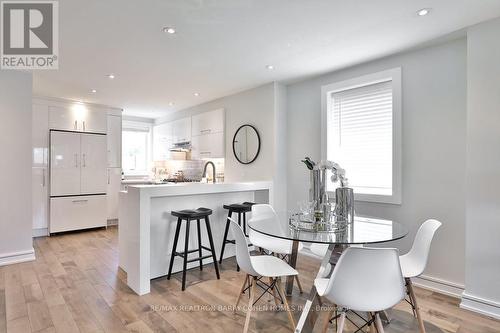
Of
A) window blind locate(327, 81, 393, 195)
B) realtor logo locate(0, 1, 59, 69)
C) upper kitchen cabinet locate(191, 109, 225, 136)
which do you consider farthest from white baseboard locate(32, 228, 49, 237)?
window blind locate(327, 81, 393, 195)

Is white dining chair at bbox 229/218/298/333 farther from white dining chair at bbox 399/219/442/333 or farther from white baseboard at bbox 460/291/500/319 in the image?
white baseboard at bbox 460/291/500/319

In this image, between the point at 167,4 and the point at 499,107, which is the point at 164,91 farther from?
the point at 499,107

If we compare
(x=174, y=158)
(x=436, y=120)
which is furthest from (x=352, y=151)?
(x=174, y=158)

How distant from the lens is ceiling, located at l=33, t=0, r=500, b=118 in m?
2.17

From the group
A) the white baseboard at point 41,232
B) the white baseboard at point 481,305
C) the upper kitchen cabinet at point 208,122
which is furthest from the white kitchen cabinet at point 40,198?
→ the white baseboard at point 481,305

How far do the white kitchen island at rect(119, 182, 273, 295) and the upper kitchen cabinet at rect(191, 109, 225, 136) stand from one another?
1609 millimetres

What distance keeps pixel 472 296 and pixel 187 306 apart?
98.7 inches

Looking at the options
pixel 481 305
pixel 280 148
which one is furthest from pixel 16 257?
pixel 481 305

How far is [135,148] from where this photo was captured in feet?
22.9

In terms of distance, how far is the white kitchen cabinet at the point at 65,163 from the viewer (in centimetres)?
496

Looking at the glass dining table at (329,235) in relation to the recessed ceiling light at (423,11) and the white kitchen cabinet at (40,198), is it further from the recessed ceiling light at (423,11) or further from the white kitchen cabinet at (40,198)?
the white kitchen cabinet at (40,198)

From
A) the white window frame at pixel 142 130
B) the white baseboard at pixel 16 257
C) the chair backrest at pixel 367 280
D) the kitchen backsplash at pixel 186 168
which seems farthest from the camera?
the white window frame at pixel 142 130

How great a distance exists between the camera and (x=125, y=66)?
3.44m

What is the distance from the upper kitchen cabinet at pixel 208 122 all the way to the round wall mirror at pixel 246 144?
47 centimetres
